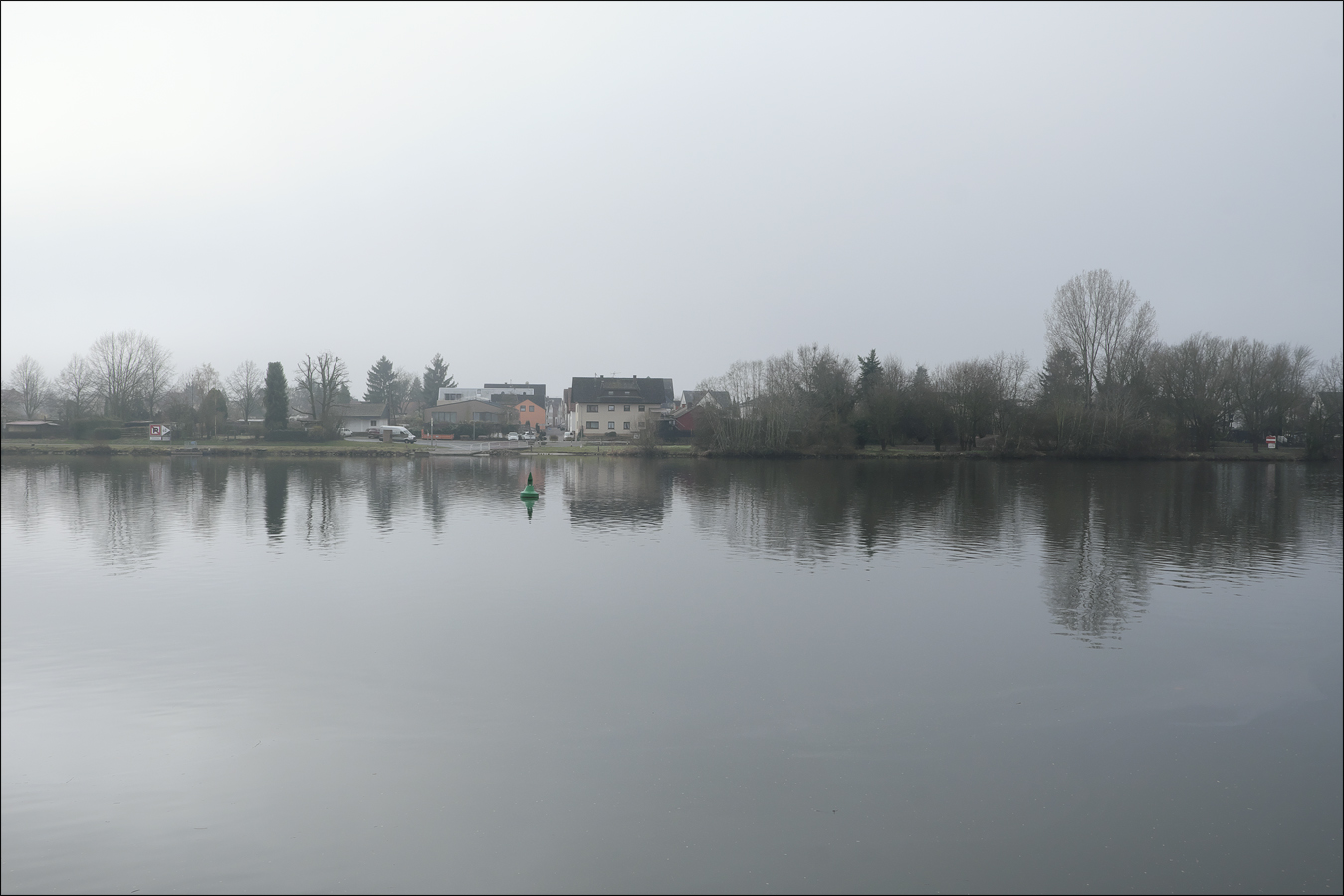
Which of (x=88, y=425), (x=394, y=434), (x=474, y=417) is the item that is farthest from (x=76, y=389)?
(x=474, y=417)

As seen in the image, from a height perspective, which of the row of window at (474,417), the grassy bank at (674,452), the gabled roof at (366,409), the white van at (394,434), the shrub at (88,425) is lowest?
the grassy bank at (674,452)

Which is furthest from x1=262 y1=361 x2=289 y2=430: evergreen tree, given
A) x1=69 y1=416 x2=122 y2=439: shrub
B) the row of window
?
x1=69 y1=416 x2=122 y2=439: shrub

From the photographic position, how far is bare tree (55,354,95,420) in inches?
517

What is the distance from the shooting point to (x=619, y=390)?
82938 mm

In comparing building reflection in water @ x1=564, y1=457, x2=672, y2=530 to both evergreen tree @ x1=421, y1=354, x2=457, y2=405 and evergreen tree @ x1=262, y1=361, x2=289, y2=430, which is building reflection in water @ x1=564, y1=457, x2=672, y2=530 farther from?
evergreen tree @ x1=421, y1=354, x2=457, y2=405

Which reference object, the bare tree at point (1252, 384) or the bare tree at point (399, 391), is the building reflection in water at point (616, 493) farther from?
the bare tree at point (399, 391)

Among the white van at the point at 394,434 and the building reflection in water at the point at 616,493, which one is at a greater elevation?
the white van at the point at 394,434

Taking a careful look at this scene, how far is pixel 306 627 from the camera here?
38.8ft

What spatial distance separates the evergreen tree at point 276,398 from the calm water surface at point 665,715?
Answer: 1583 inches

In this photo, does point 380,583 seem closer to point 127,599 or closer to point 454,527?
point 127,599

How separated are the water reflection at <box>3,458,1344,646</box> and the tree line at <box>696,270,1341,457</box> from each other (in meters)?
10.8

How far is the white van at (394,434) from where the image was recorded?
221ft

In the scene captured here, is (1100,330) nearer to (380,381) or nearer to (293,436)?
(293,436)

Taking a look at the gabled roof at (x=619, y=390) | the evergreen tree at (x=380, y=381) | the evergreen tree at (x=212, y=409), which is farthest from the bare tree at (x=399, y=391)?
the evergreen tree at (x=212, y=409)
